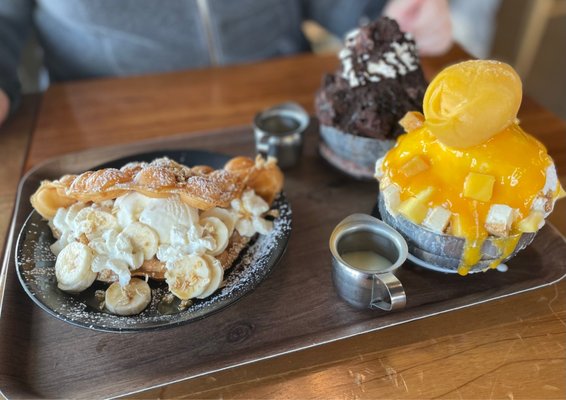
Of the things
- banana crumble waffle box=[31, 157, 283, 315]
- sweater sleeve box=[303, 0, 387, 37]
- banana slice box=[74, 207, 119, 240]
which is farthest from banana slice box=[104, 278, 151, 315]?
sweater sleeve box=[303, 0, 387, 37]

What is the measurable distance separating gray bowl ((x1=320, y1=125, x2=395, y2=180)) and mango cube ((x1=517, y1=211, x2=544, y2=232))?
0.35 metres

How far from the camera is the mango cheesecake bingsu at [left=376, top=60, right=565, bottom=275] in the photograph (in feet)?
2.42

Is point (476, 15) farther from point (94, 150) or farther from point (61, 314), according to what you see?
point (61, 314)

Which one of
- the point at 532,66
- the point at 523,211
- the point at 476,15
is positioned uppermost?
the point at 523,211

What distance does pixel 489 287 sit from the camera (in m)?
0.88

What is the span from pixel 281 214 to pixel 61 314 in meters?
0.43

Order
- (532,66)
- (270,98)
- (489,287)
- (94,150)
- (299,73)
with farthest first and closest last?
(532,66) → (299,73) → (270,98) → (94,150) → (489,287)

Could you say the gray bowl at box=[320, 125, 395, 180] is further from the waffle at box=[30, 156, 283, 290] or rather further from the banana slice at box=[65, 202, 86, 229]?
the banana slice at box=[65, 202, 86, 229]

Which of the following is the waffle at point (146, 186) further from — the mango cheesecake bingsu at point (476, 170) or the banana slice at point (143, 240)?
the mango cheesecake bingsu at point (476, 170)

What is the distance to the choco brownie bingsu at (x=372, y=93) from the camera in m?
1.04

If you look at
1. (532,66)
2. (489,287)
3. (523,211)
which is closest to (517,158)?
(523,211)

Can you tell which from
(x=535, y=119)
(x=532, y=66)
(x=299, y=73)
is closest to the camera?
(x=535, y=119)

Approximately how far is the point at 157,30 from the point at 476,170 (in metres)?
1.15

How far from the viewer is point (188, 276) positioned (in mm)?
826
